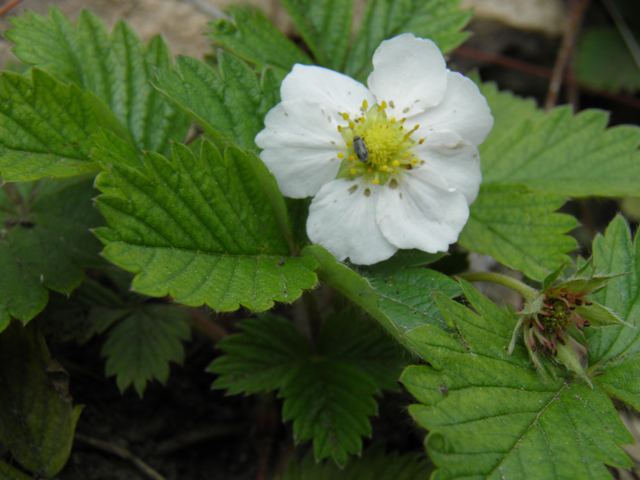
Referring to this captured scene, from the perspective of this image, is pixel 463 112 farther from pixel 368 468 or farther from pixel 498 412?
pixel 368 468

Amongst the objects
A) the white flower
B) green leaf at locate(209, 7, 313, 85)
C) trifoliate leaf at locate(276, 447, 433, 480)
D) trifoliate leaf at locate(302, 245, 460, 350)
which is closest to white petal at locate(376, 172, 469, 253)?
the white flower

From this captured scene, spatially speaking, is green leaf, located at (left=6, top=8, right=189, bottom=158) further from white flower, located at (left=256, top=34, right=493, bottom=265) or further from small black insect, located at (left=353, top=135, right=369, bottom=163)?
small black insect, located at (left=353, top=135, right=369, bottom=163)

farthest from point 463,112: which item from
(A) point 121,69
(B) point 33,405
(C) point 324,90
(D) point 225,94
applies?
(B) point 33,405

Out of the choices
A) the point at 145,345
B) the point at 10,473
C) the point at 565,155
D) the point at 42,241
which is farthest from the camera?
the point at 565,155

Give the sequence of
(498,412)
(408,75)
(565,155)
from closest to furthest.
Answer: (498,412)
(408,75)
(565,155)

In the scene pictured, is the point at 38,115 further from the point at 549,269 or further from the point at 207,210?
the point at 549,269
